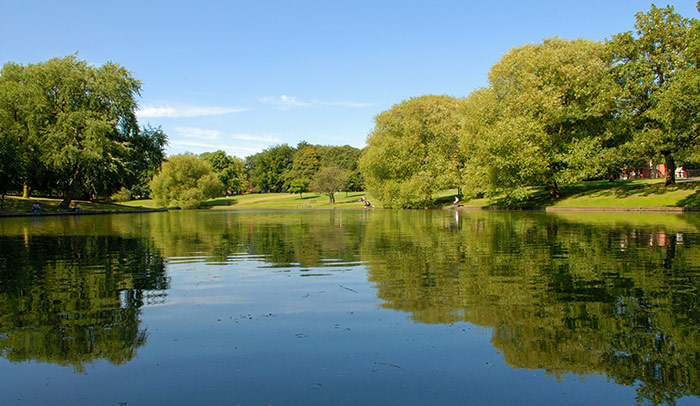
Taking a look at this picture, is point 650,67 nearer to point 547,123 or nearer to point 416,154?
point 547,123

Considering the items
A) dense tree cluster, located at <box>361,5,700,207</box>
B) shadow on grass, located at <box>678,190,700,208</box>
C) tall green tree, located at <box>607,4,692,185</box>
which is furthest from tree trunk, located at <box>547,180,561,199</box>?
shadow on grass, located at <box>678,190,700,208</box>

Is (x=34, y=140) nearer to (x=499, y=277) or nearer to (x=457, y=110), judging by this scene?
(x=457, y=110)

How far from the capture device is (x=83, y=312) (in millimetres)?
7535

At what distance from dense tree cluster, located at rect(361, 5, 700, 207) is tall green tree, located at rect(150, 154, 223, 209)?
5589cm

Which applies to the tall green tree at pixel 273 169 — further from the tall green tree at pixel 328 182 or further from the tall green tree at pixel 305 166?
the tall green tree at pixel 328 182

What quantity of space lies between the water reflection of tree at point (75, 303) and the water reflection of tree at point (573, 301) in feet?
13.7

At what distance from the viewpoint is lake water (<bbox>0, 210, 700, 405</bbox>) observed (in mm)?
4562

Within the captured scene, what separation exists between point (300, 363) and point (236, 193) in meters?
170

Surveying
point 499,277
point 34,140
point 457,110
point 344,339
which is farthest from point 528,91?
point 34,140

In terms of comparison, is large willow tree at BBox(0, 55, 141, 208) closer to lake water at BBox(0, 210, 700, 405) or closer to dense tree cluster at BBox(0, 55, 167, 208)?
dense tree cluster at BBox(0, 55, 167, 208)

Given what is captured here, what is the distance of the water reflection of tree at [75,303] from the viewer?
228 inches

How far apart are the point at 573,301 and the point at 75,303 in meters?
8.35

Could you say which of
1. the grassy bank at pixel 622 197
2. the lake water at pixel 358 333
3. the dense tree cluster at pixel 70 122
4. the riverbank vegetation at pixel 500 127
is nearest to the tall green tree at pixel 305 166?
the riverbank vegetation at pixel 500 127

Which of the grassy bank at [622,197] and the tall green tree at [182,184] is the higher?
the tall green tree at [182,184]
